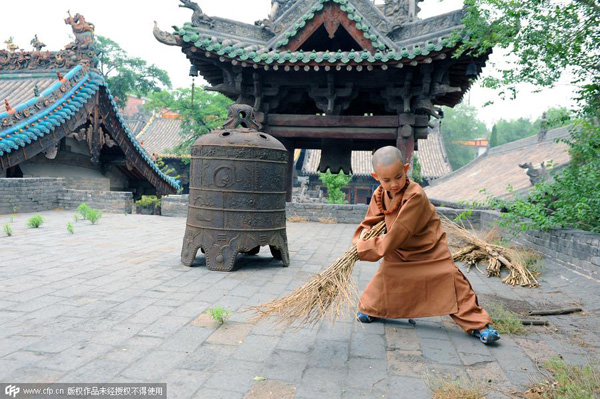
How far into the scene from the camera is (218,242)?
5039 mm

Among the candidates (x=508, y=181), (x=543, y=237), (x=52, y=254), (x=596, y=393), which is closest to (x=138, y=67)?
(x=508, y=181)

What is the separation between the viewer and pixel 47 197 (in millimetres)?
10859

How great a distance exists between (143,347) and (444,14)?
330 inches

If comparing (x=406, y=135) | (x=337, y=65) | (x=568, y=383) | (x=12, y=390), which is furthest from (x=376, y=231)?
(x=406, y=135)

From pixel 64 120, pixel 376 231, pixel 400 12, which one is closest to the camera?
pixel 376 231

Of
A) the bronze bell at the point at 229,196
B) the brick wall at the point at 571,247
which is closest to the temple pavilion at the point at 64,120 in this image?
the bronze bell at the point at 229,196

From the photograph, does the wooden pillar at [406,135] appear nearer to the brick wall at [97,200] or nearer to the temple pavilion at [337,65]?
the temple pavilion at [337,65]

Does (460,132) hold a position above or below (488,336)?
above

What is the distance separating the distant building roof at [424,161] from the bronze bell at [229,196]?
19253 mm

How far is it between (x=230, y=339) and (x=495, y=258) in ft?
13.1

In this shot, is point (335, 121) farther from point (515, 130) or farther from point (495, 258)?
point (515, 130)

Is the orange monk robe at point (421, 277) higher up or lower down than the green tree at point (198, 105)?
lower down

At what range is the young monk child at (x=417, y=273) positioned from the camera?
9.82 feet

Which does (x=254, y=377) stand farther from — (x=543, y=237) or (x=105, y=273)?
(x=543, y=237)
